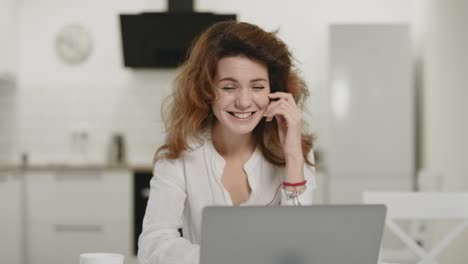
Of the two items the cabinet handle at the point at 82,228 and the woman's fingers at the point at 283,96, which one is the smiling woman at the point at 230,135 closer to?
the woman's fingers at the point at 283,96

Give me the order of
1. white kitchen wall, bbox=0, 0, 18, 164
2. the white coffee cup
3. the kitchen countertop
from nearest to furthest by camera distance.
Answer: the white coffee cup < the kitchen countertop < white kitchen wall, bbox=0, 0, 18, 164

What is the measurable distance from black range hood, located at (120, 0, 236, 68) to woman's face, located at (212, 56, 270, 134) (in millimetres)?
3447

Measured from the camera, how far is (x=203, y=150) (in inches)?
75.0

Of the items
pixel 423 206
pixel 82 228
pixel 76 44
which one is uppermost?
pixel 76 44

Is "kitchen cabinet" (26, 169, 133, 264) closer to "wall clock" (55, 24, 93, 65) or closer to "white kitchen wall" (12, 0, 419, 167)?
"white kitchen wall" (12, 0, 419, 167)

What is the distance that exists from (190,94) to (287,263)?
0.81 m

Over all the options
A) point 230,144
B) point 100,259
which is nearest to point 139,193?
point 230,144

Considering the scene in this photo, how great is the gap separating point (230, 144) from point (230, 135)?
31 millimetres

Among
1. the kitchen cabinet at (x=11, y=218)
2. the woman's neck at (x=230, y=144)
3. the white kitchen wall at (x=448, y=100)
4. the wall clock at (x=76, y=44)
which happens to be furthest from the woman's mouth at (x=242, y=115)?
the wall clock at (x=76, y=44)

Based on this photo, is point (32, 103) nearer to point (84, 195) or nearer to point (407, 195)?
point (84, 195)

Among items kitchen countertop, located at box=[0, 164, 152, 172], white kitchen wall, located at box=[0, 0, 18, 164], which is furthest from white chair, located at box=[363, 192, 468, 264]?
white kitchen wall, located at box=[0, 0, 18, 164]

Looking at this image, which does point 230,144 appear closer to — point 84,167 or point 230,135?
point 230,135

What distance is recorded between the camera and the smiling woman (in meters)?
1.75

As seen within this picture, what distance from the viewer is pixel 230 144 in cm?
195
